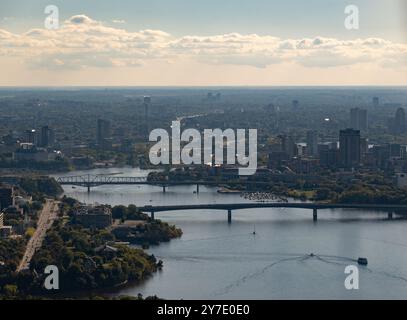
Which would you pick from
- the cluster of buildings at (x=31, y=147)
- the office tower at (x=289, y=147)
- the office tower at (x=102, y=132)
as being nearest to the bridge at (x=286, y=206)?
the office tower at (x=289, y=147)

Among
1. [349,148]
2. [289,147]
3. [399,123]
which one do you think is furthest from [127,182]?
[399,123]

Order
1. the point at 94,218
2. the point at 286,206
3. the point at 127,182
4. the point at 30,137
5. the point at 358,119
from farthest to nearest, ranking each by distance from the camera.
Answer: the point at 358,119 < the point at 30,137 < the point at 127,182 < the point at 286,206 < the point at 94,218

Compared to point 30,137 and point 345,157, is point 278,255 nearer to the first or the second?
point 345,157

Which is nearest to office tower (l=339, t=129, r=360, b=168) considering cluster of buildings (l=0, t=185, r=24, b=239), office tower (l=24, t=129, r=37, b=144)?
office tower (l=24, t=129, r=37, b=144)

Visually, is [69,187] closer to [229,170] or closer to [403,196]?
[229,170]

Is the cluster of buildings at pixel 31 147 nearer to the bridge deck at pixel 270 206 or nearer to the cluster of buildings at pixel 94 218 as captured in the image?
the bridge deck at pixel 270 206

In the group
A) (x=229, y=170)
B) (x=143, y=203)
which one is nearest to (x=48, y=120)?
(x=229, y=170)
